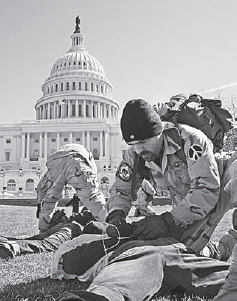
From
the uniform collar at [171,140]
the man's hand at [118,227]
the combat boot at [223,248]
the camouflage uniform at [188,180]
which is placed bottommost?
the combat boot at [223,248]

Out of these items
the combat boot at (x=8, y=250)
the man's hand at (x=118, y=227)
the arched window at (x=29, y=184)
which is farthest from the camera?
the arched window at (x=29, y=184)

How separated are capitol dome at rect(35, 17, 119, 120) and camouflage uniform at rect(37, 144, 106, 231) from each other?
88256 millimetres

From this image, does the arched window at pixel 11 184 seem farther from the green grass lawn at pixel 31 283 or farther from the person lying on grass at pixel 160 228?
the person lying on grass at pixel 160 228

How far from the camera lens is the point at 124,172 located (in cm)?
393

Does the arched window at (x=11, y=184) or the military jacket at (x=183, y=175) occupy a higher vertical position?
the military jacket at (x=183, y=175)

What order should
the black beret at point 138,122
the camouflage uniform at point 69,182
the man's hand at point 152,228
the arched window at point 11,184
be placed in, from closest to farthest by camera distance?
the man's hand at point 152,228, the black beret at point 138,122, the camouflage uniform at point 69,182, the arched window at point 11,184

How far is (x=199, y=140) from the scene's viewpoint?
10.9 feet

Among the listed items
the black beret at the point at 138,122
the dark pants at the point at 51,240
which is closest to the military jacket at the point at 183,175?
the black beret at the point at 138,122

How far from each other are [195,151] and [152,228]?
0.72m

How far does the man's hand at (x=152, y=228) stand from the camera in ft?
9.55

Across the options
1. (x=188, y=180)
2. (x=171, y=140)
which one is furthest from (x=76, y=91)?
(x=171, y=140)

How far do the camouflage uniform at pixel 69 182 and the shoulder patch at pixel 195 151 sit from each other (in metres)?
2.99

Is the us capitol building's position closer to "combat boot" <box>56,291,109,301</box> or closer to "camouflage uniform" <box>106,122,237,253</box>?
Answer: "camouflage uniform" <box>106,122,237,253</box>

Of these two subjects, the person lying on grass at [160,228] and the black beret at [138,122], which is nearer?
the person lying on grass at [160,228]
